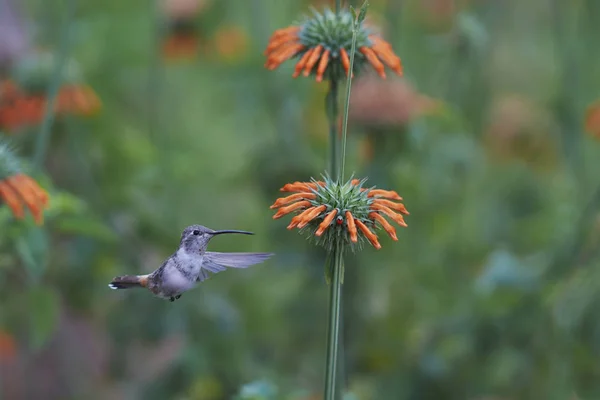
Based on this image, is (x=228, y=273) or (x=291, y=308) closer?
(x=291, y=308)

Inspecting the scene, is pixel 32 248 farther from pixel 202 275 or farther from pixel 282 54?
pixel 282 54

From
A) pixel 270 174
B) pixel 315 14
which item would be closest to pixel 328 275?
pixel 315 14

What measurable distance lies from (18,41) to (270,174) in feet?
4.44

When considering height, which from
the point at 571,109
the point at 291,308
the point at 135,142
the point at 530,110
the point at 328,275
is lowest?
the point at 328,275

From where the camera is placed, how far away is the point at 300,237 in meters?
3.30

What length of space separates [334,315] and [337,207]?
0.19 meters

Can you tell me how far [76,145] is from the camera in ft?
10.6

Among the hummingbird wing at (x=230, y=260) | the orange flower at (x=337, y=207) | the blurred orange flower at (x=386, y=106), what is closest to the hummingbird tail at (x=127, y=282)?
the hummingbird wing at (x=230, y=260)

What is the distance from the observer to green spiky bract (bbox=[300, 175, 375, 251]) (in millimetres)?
1550

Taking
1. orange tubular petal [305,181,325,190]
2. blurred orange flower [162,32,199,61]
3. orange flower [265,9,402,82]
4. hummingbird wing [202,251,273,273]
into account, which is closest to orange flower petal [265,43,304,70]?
orange flower [265,9,402,82]

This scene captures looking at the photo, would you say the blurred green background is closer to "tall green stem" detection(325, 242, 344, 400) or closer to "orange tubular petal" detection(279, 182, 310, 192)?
"tall green stem" detection(325, 242, 344, 400)

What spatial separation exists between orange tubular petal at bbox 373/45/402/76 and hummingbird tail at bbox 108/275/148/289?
66 centimetres

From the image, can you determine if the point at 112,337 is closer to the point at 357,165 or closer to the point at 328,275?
the point at 357,165

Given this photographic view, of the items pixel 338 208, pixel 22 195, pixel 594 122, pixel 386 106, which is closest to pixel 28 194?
pixel 22 195
